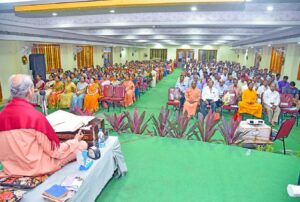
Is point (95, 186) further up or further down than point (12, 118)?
further down

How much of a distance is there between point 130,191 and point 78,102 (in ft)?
17.2

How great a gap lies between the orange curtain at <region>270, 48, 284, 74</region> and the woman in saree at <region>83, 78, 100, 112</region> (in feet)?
34.1

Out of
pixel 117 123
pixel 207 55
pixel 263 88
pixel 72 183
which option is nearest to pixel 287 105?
pixel 263 88

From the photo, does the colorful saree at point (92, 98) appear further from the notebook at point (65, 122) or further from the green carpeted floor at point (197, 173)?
the notebook at point (65, 122)

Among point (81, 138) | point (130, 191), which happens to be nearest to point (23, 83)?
point (81, 138)

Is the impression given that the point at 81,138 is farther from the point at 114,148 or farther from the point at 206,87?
the point at 206,87

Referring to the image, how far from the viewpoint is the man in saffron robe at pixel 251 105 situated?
6250 millimetres

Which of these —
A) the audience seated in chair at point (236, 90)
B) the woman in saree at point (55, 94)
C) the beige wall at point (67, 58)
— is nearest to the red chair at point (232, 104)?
the audience seated in chair at point (236, 90)

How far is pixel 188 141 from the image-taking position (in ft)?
12.7

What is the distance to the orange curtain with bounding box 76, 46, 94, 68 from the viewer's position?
14.2 m

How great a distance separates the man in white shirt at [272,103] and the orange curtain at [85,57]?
11.1m

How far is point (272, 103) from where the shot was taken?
20.6 feet

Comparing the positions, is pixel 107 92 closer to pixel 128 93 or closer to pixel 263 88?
pixel 128 93

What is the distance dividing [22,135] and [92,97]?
Result: 5.51 metres
